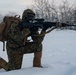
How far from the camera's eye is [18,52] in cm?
505

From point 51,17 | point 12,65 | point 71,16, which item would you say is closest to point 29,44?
point 12,65

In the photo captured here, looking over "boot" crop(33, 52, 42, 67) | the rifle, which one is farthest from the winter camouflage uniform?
the rifle

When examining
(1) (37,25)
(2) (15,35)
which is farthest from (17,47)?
(1) (37,25)

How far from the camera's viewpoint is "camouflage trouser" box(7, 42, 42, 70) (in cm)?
505

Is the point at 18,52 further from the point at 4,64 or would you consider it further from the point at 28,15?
the point at 28,15

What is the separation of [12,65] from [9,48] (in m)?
0.32

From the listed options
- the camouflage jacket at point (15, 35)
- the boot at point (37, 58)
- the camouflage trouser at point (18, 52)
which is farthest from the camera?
the boot at point (37, 58)

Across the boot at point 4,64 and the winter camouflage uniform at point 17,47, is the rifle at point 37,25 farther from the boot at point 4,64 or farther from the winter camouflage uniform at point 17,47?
the boot at point 4,64

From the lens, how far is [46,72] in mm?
4789

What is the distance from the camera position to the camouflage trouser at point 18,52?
505 centimetres

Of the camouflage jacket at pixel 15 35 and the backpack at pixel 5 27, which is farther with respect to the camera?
the backpack at pixel 5 27

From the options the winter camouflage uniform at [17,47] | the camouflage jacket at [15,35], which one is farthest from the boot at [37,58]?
the camouflage jacket at [15,35]

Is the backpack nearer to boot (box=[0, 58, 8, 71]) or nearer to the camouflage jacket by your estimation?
the camouflage jacket

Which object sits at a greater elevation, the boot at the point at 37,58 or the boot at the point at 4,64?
the boot at the point at 37,58
